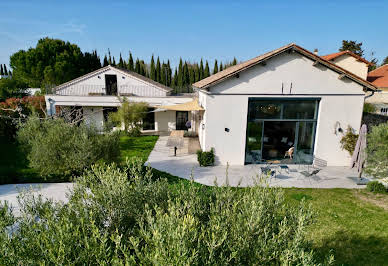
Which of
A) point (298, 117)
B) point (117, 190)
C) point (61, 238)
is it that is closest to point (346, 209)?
point (298, 117)

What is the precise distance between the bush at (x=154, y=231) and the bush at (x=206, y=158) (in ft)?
35.0

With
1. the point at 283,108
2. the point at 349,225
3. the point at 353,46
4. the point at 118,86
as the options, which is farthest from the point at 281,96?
the point at 353,46

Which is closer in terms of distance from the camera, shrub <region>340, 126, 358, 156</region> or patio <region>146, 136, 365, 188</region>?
patio <region>146, 136, 365, 188</region>

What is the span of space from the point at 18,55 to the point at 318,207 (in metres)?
56.6

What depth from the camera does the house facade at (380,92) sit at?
2753cm

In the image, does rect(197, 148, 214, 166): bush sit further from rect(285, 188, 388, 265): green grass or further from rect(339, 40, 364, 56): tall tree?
rect(339, 40, 364, 56): tall tree

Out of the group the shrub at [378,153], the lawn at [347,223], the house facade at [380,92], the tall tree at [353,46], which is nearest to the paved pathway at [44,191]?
the lawn at [347,223]

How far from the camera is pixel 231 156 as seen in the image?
16.4 m

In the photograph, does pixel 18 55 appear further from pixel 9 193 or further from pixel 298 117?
pixel 298 117

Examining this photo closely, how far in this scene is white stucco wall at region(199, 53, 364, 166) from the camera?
50.2 feet

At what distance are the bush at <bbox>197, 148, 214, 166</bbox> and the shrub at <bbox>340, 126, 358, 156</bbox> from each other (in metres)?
8.85

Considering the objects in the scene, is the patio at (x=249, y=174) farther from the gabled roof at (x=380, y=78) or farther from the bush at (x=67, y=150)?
the gabled roof at (x=380, y=78)

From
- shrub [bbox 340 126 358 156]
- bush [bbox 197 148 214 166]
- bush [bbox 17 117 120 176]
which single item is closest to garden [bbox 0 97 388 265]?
bush [bbox 17 117 120 176]

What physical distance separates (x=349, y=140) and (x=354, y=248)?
9.84 meters
